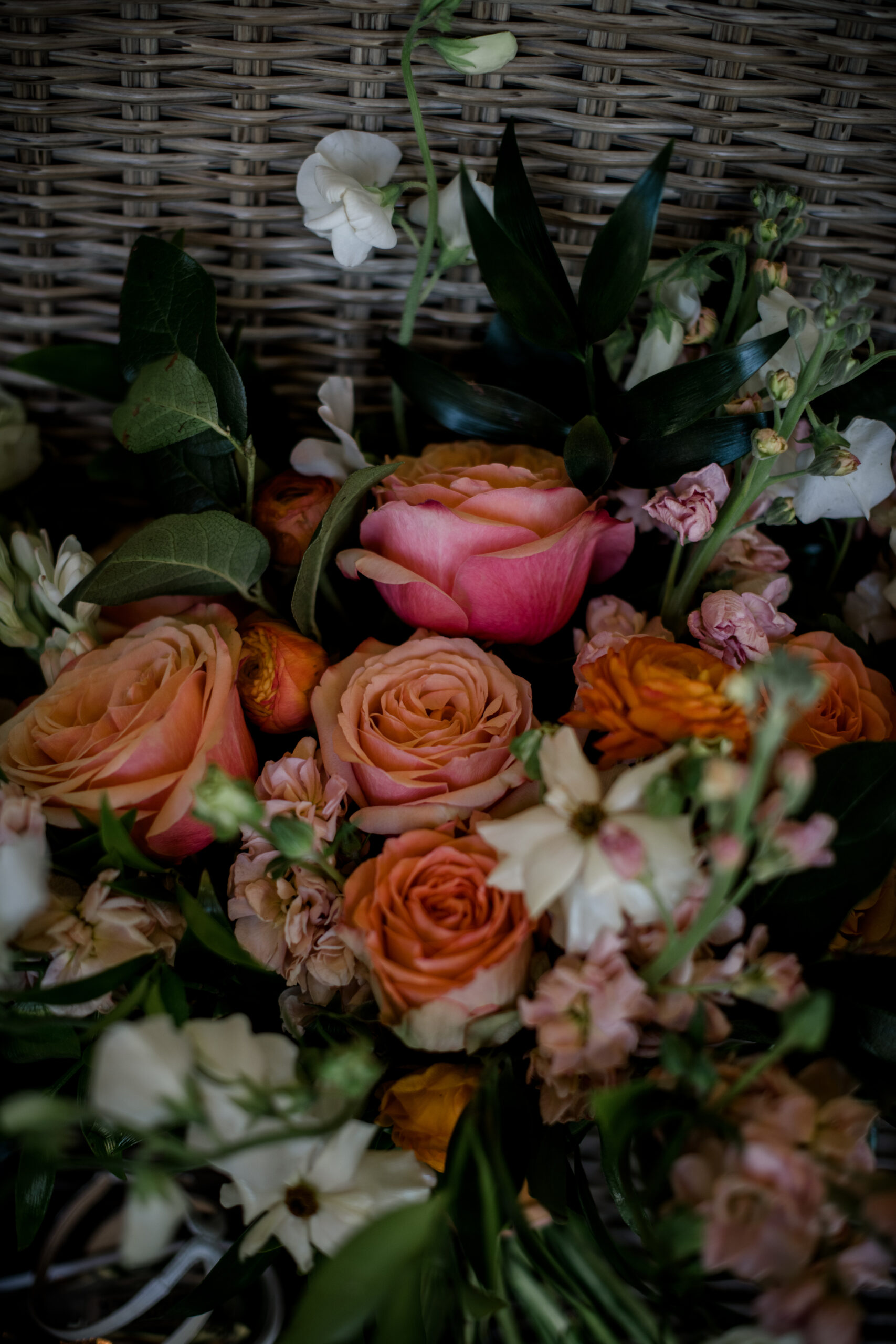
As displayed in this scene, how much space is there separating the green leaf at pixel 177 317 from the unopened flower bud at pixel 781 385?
13.1 inches

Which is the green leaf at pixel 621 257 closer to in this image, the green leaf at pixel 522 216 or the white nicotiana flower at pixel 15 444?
the green leaf at pixel 522 216

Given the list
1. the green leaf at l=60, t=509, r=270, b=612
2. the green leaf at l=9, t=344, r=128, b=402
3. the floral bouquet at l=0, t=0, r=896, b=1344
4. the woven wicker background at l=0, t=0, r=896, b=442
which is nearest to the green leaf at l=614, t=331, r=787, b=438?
the floral bouquet at l=0, t=0, r=896, b=1344

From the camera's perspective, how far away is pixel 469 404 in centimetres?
62

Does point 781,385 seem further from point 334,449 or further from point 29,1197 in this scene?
point 29,1197

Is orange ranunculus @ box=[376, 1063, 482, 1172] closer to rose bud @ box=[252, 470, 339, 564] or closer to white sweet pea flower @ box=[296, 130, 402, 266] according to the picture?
rose bud @ box=[252, 470, 339, 564]

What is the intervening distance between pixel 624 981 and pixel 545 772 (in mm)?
98

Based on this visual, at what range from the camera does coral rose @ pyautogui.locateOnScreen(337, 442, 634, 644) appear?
523 millimetres

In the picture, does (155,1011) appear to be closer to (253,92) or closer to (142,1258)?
(142,1258)

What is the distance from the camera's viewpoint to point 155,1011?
444mm

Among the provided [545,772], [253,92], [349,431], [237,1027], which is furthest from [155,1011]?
[253,92]

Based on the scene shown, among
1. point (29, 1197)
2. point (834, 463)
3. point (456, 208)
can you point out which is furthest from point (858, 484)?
point (29, 1197)

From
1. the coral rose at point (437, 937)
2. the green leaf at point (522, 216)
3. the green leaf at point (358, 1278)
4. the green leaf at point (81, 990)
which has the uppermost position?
the green leaf at point (522, 216)

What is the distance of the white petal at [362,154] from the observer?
588 millimetres

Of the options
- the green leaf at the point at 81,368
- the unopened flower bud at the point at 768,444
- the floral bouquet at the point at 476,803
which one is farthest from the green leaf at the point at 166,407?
the unopened flower bud at the point at 768,444
